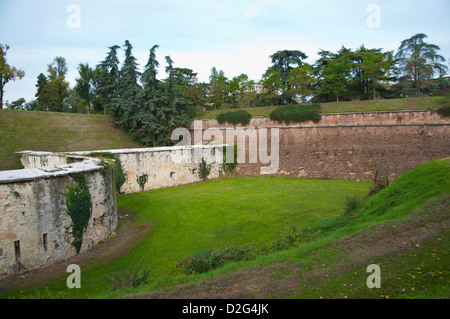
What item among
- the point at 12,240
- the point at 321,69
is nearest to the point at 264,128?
the point at 321,69

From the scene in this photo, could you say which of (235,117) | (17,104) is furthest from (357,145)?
(17,104)

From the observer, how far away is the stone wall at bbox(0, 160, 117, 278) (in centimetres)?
706

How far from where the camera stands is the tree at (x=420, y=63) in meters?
26.9

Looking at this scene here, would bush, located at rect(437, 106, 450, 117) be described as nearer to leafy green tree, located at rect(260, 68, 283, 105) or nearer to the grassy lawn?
the grassy lawn

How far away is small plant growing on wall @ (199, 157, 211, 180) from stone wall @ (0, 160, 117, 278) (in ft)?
41.1

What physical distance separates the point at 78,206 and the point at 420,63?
31.5 m

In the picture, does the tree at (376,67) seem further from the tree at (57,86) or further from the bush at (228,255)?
the tree at (57,86)

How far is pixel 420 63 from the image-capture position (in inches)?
1057

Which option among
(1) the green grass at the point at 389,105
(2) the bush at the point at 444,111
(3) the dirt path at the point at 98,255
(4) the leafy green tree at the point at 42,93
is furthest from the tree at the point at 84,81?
(2) the bush at the point at 444,111

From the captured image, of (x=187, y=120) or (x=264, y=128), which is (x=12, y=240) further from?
(x=187, y=120)

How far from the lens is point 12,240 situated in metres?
7.08

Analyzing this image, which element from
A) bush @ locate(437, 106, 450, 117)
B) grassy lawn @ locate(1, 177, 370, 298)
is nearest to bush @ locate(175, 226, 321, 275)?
grassy lawn @ locate(1, 177, 370, 298)

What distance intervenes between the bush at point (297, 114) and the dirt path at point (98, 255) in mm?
15385
